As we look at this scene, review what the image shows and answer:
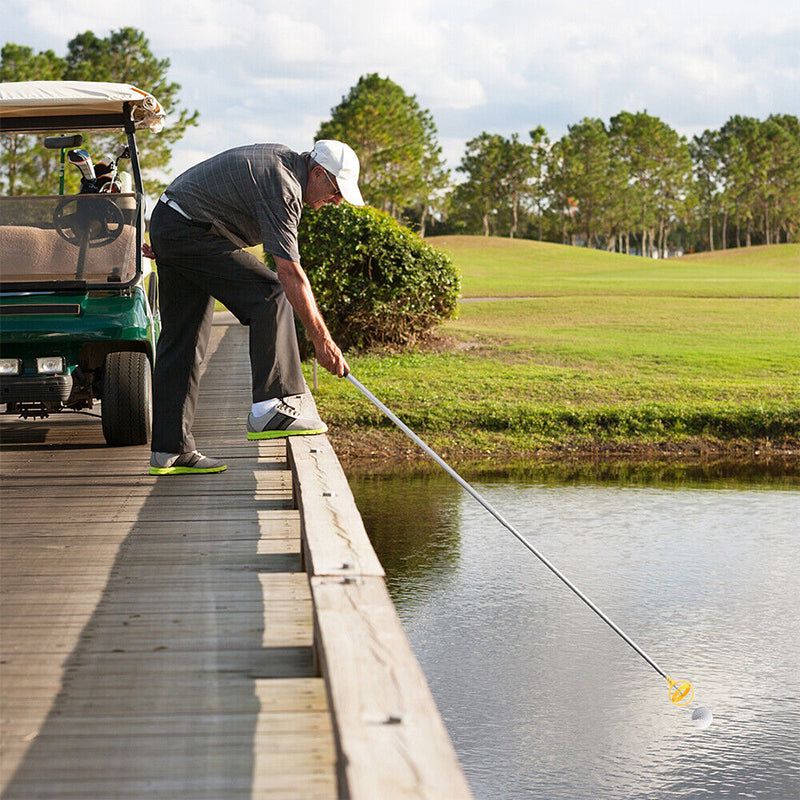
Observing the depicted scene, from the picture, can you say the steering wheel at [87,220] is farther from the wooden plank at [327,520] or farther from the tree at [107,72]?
the tree at [107,72]

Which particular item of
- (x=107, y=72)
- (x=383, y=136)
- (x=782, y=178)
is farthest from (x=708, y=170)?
(x=107, y=72)

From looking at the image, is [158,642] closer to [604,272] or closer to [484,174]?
[604,272]

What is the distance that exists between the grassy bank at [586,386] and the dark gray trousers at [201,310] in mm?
6152

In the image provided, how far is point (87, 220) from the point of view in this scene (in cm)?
724

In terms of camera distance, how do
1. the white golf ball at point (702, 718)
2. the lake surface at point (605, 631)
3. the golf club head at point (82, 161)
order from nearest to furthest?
1. the lake surface at point (605, 631)
2. the white golf ball at point (702, 718)
3. the golf club head at point (82, 161)

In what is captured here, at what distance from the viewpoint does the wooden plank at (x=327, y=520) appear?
344 cm

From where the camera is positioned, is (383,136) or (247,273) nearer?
(247,273)

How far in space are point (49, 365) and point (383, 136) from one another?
61.9 metres

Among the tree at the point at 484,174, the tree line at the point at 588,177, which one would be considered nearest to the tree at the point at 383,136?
the tree line at the point at 588,177

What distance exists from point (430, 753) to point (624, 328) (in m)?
19.5

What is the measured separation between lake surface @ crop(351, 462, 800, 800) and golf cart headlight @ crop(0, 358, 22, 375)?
264 cm

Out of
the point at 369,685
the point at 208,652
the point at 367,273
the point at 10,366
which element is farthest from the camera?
the point at 367,273

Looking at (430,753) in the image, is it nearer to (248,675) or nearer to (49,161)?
(248,675)

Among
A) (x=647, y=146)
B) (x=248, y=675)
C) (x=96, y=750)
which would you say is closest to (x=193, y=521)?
(x=248, y=675)
